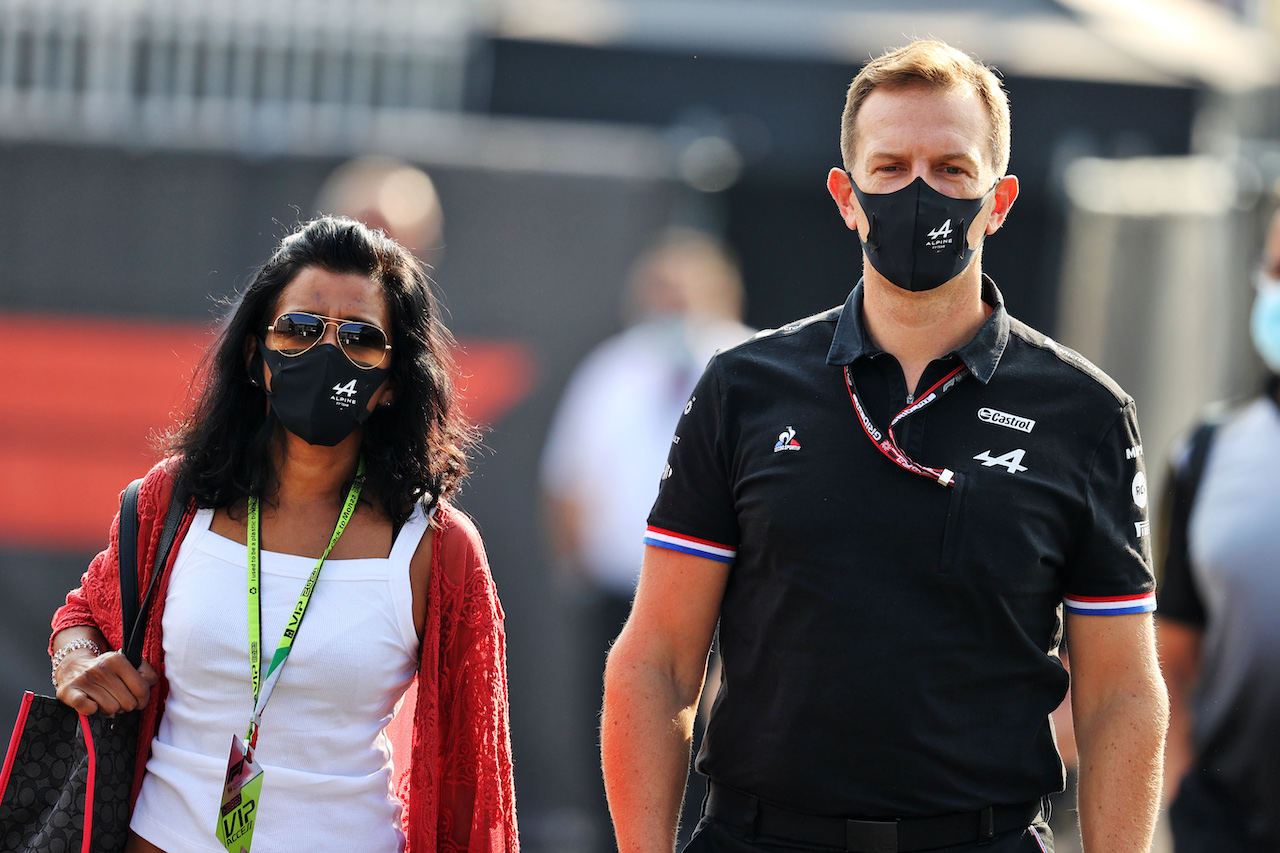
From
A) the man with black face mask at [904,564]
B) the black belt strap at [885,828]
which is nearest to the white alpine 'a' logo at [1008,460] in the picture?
the man with black face mask at [904,564]

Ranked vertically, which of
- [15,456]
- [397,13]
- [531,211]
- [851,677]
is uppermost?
[397,13]

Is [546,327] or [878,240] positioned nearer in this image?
[878,240]

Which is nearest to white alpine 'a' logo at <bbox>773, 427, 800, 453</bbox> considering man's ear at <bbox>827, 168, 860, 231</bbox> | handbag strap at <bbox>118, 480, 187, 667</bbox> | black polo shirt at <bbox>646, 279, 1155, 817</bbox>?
black polo shirt at <bbox>646, 279, 1155, 817</bbox>

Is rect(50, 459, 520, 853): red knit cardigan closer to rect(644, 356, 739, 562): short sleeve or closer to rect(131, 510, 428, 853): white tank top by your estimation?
rect(131, 510, 428, 853): white tank top

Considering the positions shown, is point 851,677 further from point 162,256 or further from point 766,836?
point 162,256

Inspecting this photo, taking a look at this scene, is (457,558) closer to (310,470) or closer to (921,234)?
(310,470)

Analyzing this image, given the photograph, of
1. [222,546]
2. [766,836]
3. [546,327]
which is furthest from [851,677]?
[546,327]

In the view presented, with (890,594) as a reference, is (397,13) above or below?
above

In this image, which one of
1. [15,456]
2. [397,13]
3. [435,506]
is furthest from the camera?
[397,13]

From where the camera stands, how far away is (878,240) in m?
2.65

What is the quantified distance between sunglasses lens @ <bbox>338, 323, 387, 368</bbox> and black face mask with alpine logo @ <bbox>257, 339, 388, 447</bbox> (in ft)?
0.06

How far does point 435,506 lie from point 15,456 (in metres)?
3.72

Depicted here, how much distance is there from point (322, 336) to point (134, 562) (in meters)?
0.59

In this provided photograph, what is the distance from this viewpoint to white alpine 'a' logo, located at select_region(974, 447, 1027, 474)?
2.53 meters
